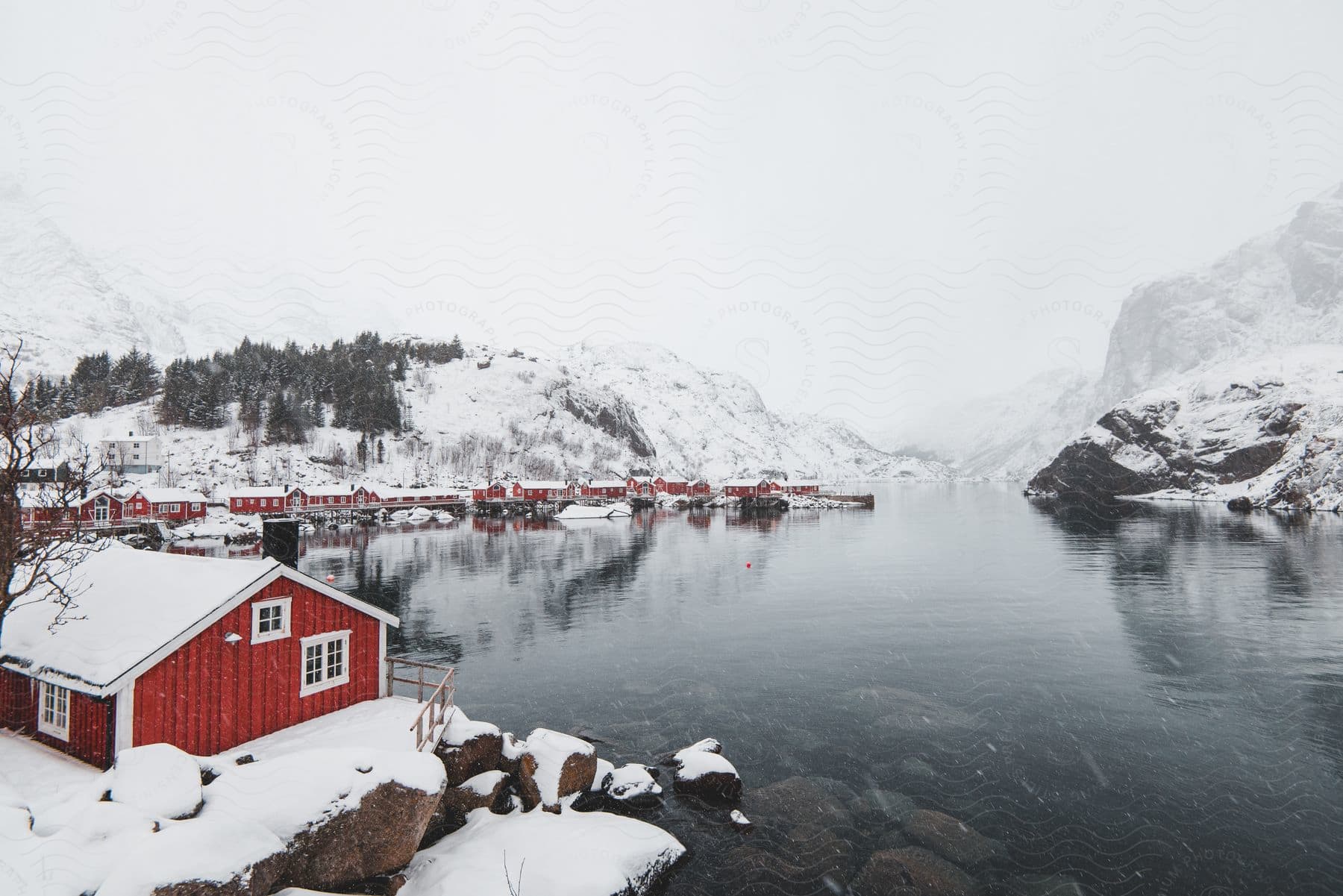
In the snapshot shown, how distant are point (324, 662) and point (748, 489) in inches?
5411

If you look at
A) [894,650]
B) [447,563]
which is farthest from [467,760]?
[447,563]

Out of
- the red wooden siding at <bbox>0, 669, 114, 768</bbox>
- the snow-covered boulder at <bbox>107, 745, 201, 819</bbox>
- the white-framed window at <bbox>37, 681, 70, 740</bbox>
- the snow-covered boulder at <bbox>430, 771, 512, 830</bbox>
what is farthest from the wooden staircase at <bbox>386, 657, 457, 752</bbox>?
the white-framed window at <bbox>37, 681, 70, 740</bbox>

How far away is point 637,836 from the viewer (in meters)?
13.4

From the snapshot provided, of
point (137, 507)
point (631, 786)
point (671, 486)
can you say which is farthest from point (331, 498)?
point (631, 786)

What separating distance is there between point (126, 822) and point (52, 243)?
24013 centimetres

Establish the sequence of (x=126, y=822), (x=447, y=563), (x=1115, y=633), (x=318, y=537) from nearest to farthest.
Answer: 1. (x=126, y=822)
2. (x=1115, y=633)
3. (x=447, y=563)
4. (x=318, y=537)

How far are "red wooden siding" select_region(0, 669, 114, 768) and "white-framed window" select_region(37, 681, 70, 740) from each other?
0.13m

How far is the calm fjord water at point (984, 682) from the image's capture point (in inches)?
578

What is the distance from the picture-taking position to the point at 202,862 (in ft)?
26.6

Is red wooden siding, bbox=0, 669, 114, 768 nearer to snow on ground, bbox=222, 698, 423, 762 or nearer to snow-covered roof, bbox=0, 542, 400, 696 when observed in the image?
snow-covered roof, bbox=0, 542, 400, 696

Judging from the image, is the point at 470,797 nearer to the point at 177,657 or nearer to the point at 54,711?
the point at 177,657

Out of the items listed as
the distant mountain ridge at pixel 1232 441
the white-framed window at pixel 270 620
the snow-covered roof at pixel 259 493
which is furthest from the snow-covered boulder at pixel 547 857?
the distant mountain ridge at pixel 1232 441

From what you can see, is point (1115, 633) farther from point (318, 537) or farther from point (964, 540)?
point (318, 537)

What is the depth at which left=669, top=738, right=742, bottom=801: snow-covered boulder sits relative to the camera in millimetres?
16109
